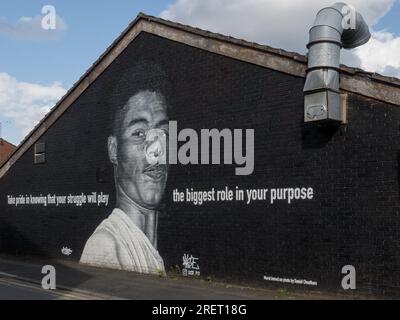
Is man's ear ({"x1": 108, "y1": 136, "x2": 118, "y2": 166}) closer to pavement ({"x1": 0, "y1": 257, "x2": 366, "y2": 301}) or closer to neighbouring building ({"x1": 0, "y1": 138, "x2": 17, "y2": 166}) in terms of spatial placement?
pavement ({"x1": 0, "y1": 257, "x2": 366, "y2": 301})

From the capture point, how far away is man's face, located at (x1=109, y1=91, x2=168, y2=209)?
15078 millimetres

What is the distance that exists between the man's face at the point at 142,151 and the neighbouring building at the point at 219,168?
4cm

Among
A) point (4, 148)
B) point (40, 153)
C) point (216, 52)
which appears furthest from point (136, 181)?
point (4, 148)

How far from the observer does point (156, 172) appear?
1512 cm

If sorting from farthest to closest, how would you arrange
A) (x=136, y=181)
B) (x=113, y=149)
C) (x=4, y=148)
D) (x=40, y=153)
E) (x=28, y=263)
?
(x=4, y=148)
(x=40, y=153)
(x=28, y=263)
(x=113, y=149)
(x=136, y=181)

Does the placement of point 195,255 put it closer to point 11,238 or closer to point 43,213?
point 43,213

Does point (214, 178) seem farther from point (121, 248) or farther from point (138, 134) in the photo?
point (121, 248)

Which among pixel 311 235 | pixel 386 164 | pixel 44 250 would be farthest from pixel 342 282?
pixel 44 250

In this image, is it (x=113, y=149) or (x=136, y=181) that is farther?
(x=113, y=149)

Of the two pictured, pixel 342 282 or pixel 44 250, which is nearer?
pixel 342 282

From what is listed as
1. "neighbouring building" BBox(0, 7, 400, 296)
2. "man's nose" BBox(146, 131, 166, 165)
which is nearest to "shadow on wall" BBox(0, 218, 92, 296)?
"neighbouring building" BBox(0, 7, 400, 296)

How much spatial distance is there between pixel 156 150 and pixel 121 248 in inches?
124

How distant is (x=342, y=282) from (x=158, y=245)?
565 centimetres
